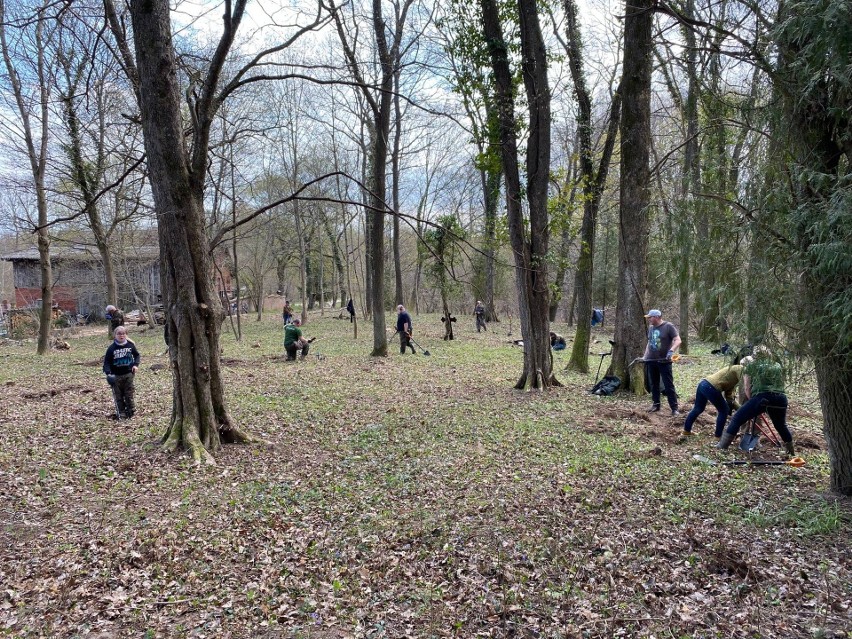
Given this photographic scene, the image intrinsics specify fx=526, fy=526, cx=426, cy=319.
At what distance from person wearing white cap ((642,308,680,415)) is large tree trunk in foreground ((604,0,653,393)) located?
118 centimetres

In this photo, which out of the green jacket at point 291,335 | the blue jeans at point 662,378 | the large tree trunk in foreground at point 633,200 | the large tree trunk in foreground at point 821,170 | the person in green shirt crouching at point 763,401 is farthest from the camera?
the green jacket at point 291,335

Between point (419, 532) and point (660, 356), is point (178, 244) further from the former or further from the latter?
point (660, 356)

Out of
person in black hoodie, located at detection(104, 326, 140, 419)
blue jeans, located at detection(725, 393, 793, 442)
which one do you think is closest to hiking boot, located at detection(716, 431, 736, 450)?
blue jeans, located at detection(725, 393, 793, 442)

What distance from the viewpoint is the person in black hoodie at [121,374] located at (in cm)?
807

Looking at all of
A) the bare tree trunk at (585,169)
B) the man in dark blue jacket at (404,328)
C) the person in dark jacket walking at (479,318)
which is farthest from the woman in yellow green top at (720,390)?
the person in dark jacket walking at (479,318)

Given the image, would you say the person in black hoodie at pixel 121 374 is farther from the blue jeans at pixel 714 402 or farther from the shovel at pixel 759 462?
the blue jeans at pixel 714 402

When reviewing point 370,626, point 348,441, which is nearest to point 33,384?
point 348,441

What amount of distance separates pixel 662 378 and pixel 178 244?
7.30 metres

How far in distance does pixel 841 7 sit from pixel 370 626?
16.3 ft

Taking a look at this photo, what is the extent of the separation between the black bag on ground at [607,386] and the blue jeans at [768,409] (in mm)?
3688

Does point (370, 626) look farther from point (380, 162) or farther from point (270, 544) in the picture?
point (380, 162)

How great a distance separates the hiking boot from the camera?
6441mm

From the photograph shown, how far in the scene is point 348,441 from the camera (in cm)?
727

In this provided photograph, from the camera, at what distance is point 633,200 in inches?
381
